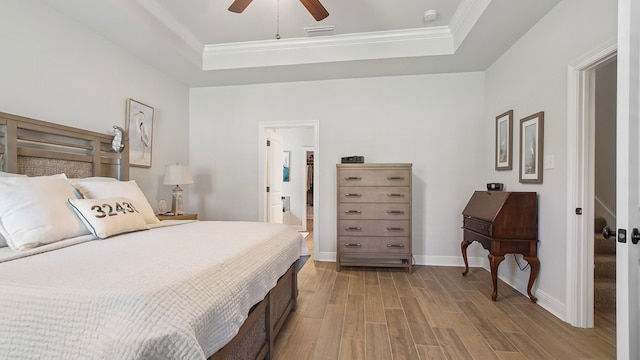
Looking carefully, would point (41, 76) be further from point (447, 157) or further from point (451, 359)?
point (447, 157)

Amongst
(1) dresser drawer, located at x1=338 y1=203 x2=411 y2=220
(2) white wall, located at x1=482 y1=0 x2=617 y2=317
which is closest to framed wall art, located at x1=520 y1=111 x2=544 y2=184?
(2) white wall, located at x1=482 y1=0 x2=617 y2=317

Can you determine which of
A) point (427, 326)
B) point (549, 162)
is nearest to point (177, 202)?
point (427, 326)

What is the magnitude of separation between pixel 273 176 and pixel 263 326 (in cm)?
325

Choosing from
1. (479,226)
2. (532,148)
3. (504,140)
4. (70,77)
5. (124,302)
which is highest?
(70,77)

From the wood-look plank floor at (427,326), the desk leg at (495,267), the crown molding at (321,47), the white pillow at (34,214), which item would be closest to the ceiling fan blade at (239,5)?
the crown molding at (321,47)

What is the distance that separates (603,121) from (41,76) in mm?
5277

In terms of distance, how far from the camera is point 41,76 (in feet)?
7.18

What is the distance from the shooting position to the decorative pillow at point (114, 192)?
1979 millimetres

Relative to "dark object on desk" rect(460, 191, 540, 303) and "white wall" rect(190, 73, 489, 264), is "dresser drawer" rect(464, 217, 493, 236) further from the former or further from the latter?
"white wall" rect(190, 73, 489, 264)

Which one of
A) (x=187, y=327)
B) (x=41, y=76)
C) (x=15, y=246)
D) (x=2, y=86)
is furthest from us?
(x=41, y=76)

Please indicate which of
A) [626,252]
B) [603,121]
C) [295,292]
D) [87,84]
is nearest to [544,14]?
[603,121]

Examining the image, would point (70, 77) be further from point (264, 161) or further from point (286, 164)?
point (286, 164)

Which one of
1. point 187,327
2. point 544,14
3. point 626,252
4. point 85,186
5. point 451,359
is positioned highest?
point 544,14

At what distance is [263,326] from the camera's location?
1602mm
